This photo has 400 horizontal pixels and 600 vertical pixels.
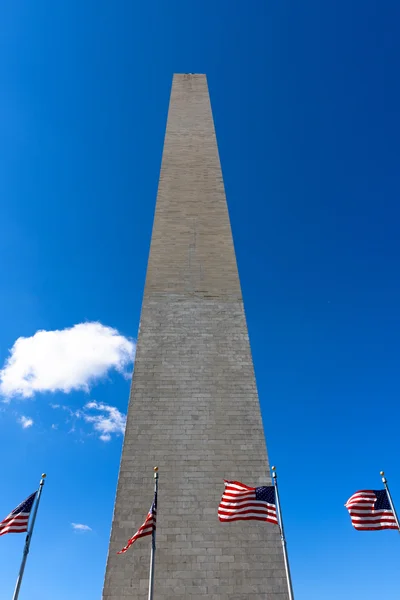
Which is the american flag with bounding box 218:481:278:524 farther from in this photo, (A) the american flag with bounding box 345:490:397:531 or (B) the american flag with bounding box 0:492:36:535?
(B) the american flag with bounding box 0:492:36:535

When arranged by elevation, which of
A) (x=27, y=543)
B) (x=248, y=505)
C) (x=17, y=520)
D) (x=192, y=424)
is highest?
(x=192, y=424)

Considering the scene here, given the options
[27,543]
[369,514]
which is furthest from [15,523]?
[369,514]

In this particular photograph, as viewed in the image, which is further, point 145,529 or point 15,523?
point 145,529

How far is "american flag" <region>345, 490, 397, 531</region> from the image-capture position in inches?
344

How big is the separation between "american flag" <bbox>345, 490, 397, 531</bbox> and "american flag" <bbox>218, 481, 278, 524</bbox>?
1.56 metres

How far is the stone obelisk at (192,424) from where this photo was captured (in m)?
10.8

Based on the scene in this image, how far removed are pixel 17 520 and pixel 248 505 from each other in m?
4.55

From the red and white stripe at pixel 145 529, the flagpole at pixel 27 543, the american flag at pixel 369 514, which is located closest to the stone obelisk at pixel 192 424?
the red and white stripe at pixel 145 529

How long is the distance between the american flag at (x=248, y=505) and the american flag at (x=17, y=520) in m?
3.83

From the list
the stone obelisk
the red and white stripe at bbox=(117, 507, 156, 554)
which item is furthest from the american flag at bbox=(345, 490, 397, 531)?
the red and white stripe at bbox=(117, 507, 156, 554)

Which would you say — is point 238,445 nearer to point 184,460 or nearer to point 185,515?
point 184,460

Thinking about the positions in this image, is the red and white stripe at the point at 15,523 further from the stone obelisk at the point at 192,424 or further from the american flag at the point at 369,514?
the american flag at the point at 369,514

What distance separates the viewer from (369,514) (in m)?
8.80

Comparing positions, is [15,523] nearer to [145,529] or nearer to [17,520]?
[17,520]
